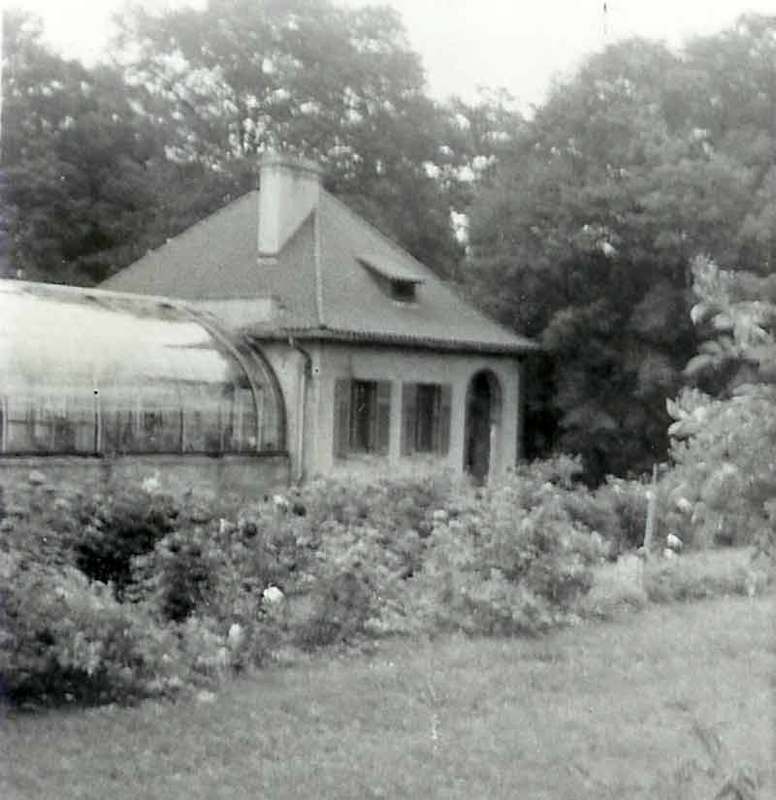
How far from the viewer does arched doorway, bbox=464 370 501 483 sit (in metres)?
23.9

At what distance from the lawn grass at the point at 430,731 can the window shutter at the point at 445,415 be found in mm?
12702

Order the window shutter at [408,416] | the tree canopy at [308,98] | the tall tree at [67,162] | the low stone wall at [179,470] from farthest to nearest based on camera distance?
the tall tree at [67,162], the tree canopy at [308,98], the window shutter at [408,416], the low stone wall at [179,470]

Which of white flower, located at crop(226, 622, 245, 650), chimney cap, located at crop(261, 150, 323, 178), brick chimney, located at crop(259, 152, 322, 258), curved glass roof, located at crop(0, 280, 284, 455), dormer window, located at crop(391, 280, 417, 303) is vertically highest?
chimney cap, located at crop(261, 150, 323, 178)

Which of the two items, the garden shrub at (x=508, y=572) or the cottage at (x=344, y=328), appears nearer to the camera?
the garden shrub at (x=508, y=572)

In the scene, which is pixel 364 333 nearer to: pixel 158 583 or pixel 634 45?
pixel 634 45

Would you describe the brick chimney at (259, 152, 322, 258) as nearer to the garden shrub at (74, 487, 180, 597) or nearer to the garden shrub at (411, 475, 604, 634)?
the garden shrub at (411, 475, 604, 634)

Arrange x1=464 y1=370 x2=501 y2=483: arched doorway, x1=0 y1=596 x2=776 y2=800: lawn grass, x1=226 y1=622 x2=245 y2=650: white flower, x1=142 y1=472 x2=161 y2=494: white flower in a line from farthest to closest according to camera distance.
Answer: x1=464 y1=370 x2=501 y2=483: arched doorway < x1=142 y1=472 x2=161 y2=494: white flower < x1=226 y1=622 x2=245 y2=650: white flower < x1=0 y1=596 x2=776 y2=800: lawn grass

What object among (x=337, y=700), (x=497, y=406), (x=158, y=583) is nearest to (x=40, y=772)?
(x=337, y=700)

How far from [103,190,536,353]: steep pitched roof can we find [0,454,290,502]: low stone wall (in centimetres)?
226

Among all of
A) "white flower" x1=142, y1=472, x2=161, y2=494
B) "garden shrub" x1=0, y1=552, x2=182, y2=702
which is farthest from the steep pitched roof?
"garden shrub" x1=0, y1=552, x2=182, y2=702

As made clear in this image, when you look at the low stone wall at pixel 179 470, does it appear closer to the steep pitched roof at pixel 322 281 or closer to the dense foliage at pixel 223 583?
the steep pitched roof at pixel 322 281

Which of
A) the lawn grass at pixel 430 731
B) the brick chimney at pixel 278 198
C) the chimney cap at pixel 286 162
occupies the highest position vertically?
the chimney cap at pixel 286 162

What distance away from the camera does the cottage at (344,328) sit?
20016 millimetres

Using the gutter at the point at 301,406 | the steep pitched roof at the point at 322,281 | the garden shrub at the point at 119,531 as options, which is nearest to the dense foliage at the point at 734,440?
the garden shrub at the point at 119,531
